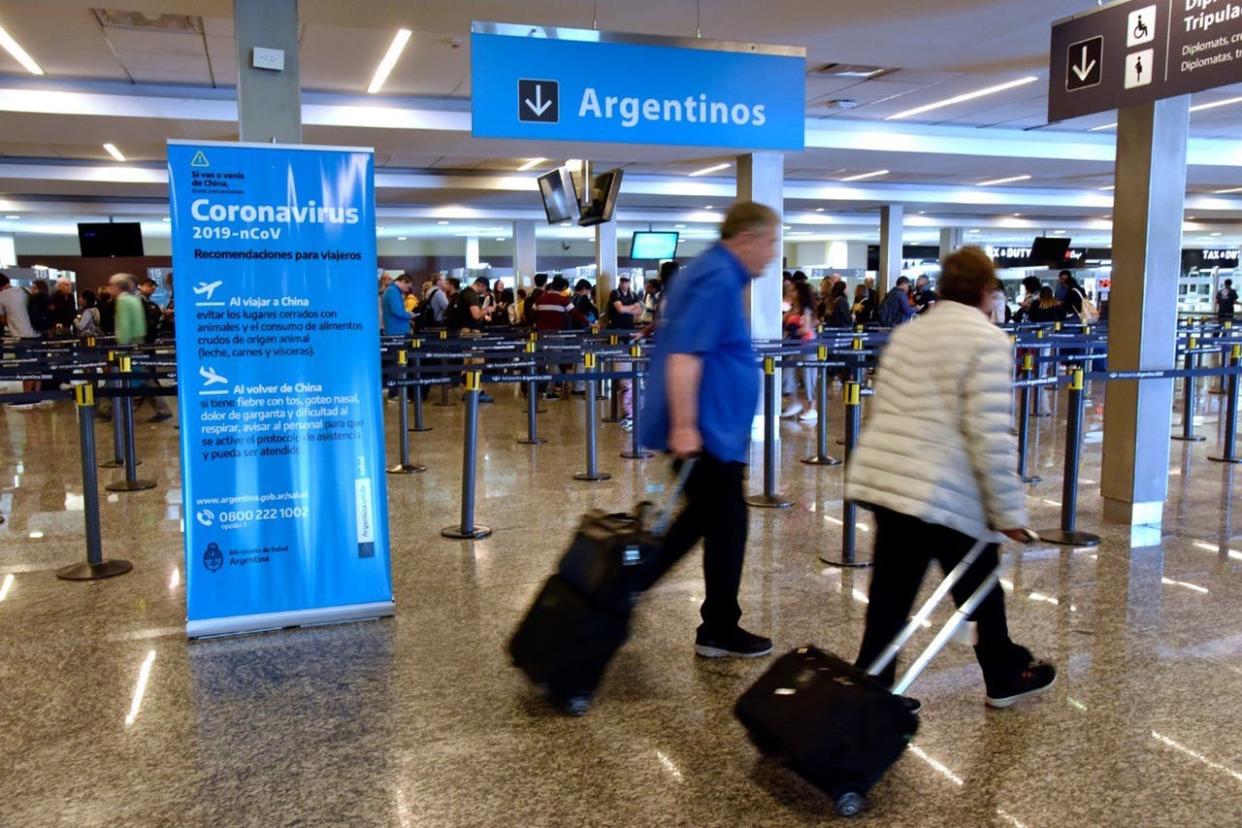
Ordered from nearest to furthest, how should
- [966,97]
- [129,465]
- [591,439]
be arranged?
[129,465], [591,439], [966,97]

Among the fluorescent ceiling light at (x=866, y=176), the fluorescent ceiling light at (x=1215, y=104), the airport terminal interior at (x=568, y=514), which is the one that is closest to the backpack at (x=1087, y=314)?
the fluorescent ceiling light at (x=866, y=176)

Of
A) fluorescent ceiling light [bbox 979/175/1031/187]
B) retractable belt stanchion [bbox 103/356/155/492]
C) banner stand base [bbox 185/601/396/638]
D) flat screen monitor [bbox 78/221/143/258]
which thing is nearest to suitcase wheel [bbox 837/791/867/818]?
banner stand base [bbox 185/601/396/638]

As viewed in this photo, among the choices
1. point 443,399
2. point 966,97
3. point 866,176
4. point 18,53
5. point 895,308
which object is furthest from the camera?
point 866,176

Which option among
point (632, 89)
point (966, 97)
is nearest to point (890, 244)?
point (966, 97)

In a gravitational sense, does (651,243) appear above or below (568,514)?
above

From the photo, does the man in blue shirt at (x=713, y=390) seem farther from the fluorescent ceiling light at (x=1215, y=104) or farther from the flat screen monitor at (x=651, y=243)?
the flat screen monitor at (x=651, y=243)

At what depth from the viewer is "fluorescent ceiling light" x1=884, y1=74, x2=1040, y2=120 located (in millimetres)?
9797

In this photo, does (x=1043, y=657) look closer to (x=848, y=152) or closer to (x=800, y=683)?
(x=800, y=683)

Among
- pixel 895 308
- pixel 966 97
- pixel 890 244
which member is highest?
pixel 966 97

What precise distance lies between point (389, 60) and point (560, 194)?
5183mm

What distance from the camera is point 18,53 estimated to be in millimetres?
8391

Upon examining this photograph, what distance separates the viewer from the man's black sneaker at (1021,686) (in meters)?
3.52

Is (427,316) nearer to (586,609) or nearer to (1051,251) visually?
(586,609)

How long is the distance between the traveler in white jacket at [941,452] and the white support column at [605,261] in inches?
578
